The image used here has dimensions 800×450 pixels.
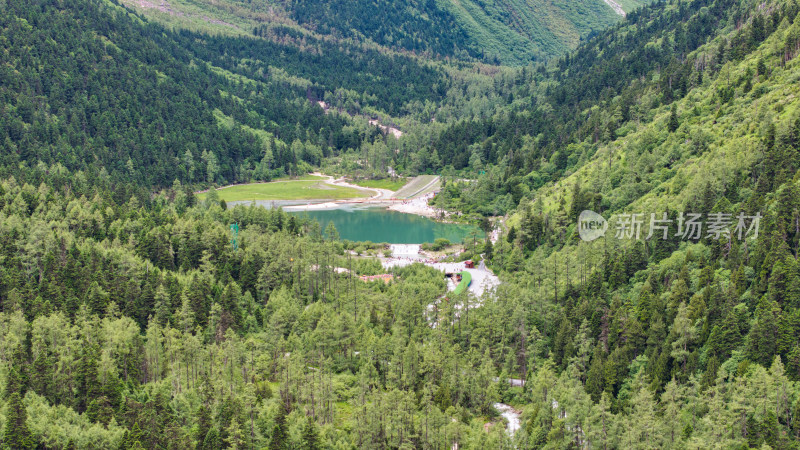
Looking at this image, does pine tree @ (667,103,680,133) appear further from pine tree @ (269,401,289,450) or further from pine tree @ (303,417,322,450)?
pine tree @ (269,401,289,450)

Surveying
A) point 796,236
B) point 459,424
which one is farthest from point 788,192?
point 459,424

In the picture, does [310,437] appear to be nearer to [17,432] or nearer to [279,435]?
[279,435]

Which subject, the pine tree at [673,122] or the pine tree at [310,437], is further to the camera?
the pine tree at [673,122]

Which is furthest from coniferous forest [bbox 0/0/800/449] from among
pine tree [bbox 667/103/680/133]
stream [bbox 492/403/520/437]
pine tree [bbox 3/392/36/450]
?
stream [bbox 492/403/520/437]

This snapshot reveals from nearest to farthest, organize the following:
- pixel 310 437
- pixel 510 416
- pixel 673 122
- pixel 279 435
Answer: pixel 279 435, pixel 310 437, pixel 510 416, pixel 673 122

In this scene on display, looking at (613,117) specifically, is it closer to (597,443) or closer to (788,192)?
(788,192)

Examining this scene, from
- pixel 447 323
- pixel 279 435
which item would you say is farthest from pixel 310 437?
pixel 447 323

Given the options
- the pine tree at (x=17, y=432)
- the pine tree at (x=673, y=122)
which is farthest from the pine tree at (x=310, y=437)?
the pine tree at (x=673, y=122)

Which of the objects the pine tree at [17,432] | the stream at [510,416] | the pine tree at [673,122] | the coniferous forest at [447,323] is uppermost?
the pine tree at [673,122]

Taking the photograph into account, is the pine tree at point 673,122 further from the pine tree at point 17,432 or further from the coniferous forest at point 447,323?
the pine tree at point 17,432

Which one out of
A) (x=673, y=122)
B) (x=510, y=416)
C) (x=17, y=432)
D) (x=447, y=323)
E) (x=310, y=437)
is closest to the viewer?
(x=17, y=432)

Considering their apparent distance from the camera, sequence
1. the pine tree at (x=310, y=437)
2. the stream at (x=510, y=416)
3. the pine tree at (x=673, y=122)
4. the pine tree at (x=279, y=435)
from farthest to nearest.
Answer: the pine tree at (x=673, y=122), the stream at (x=510, y=416), the pine tree at (x=310, y=437), the pine tree at (x=279, y=435)
